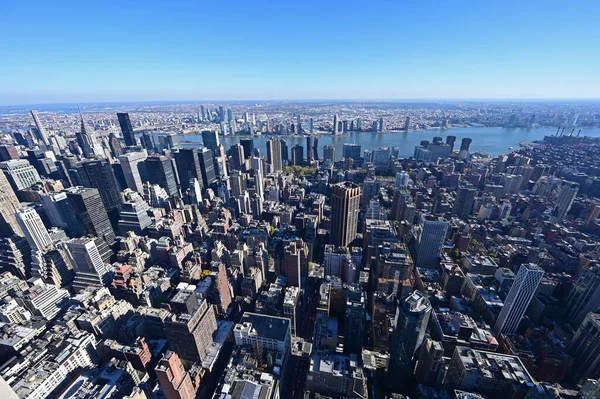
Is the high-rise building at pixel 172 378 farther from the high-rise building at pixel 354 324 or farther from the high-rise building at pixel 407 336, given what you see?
the high-rise building at pixel 407 336

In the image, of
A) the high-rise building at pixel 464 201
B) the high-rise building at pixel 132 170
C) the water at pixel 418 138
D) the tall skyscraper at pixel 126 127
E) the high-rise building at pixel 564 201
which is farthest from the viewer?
the water at pixel 418 138

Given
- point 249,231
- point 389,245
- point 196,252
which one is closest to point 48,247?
point 196,252

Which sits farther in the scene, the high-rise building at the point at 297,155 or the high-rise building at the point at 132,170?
the high-rise building at the point at 297,155

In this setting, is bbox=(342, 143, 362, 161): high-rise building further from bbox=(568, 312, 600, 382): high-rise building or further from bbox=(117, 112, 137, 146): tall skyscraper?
bbox=(117, 112, 137, 146): tall skyscraper

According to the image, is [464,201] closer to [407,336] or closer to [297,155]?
[407,336]

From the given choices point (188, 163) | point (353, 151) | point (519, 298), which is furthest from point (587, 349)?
point (188, 163)

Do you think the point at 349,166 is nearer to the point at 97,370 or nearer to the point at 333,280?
the point at 333,280

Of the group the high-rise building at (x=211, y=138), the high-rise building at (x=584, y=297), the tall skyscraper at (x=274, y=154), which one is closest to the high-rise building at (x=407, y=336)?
the high-rise building at (x=584, y=297)
